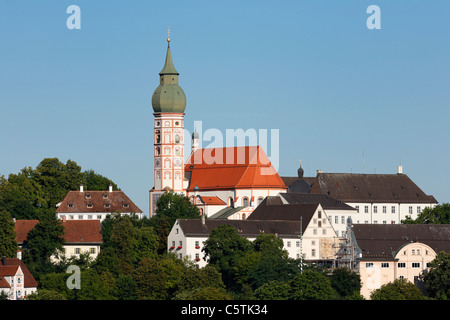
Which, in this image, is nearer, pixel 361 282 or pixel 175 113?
pixel 361 282

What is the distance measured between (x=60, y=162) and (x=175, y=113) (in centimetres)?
1478

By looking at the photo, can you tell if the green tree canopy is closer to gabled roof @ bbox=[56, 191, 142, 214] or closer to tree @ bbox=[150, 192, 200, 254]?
gabled roof @ bbox=[56, 191, 142, 214]

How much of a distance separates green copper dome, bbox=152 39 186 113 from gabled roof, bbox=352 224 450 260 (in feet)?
109

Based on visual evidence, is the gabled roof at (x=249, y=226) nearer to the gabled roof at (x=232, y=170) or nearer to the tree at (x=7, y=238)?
the tree at (x=7, y=238)

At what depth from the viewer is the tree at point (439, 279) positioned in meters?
80.3

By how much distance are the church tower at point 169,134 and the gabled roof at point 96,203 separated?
11235 mm

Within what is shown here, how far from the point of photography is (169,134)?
411ft

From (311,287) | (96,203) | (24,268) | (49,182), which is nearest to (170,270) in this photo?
(24,268)

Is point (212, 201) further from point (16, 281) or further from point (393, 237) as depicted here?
point (16, 281)

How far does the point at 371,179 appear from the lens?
12550cm

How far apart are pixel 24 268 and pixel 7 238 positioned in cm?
577
